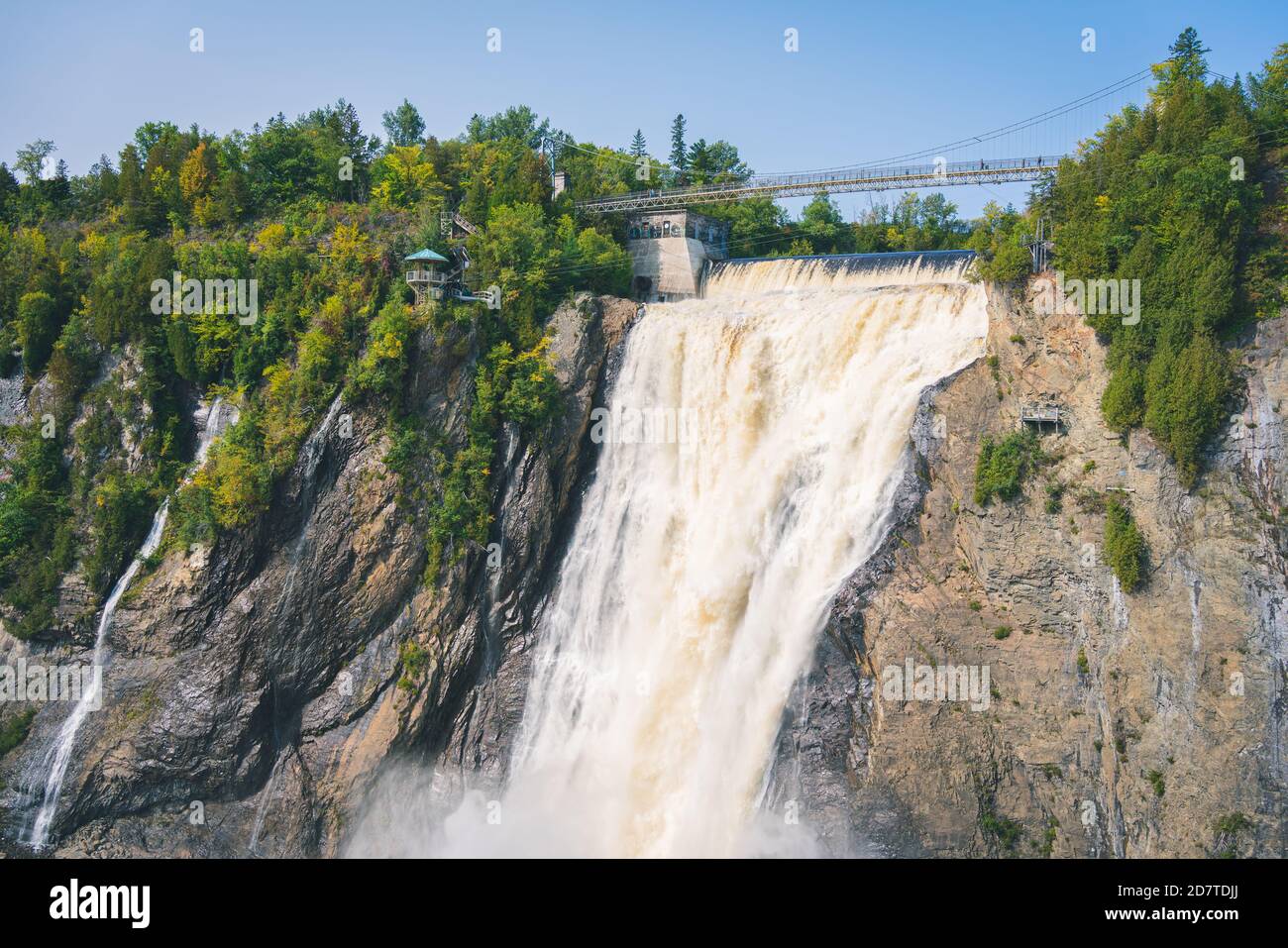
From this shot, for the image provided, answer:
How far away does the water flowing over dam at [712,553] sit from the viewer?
30.9 meters

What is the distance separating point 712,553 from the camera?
34.0m

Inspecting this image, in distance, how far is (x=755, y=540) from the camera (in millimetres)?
32875

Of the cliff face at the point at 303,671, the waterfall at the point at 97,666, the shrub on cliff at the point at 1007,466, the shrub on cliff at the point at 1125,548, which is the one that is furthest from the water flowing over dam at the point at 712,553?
the waterfall at the point at 97,666

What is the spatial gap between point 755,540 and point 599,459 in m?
7.70

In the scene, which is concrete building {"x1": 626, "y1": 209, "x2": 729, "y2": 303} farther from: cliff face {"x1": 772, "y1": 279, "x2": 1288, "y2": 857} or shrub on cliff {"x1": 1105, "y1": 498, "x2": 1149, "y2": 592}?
shrub on cliff {"x1": 1105, "y1": 498, "x2": 1149, "y2": 592}

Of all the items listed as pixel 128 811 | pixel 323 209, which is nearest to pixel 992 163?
pixel 323 209

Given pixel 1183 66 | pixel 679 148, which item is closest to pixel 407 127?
Result: pixel 679 148

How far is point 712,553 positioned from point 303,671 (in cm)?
1345

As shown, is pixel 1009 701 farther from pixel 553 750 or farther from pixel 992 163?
pixel 992 163

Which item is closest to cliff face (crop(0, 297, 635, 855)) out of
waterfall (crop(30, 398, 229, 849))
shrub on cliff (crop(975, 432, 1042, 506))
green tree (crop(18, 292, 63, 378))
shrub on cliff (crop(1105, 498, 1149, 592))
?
waterfall (crop(30, 398, 229, 849))

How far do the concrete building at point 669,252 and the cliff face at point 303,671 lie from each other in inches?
413

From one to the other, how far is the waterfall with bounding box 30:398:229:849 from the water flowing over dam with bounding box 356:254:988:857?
32.8 feet

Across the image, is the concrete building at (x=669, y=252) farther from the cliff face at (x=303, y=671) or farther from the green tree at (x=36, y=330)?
the green tree at (x=36, y=330)

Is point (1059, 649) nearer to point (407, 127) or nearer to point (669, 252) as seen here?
point (669, 252)
